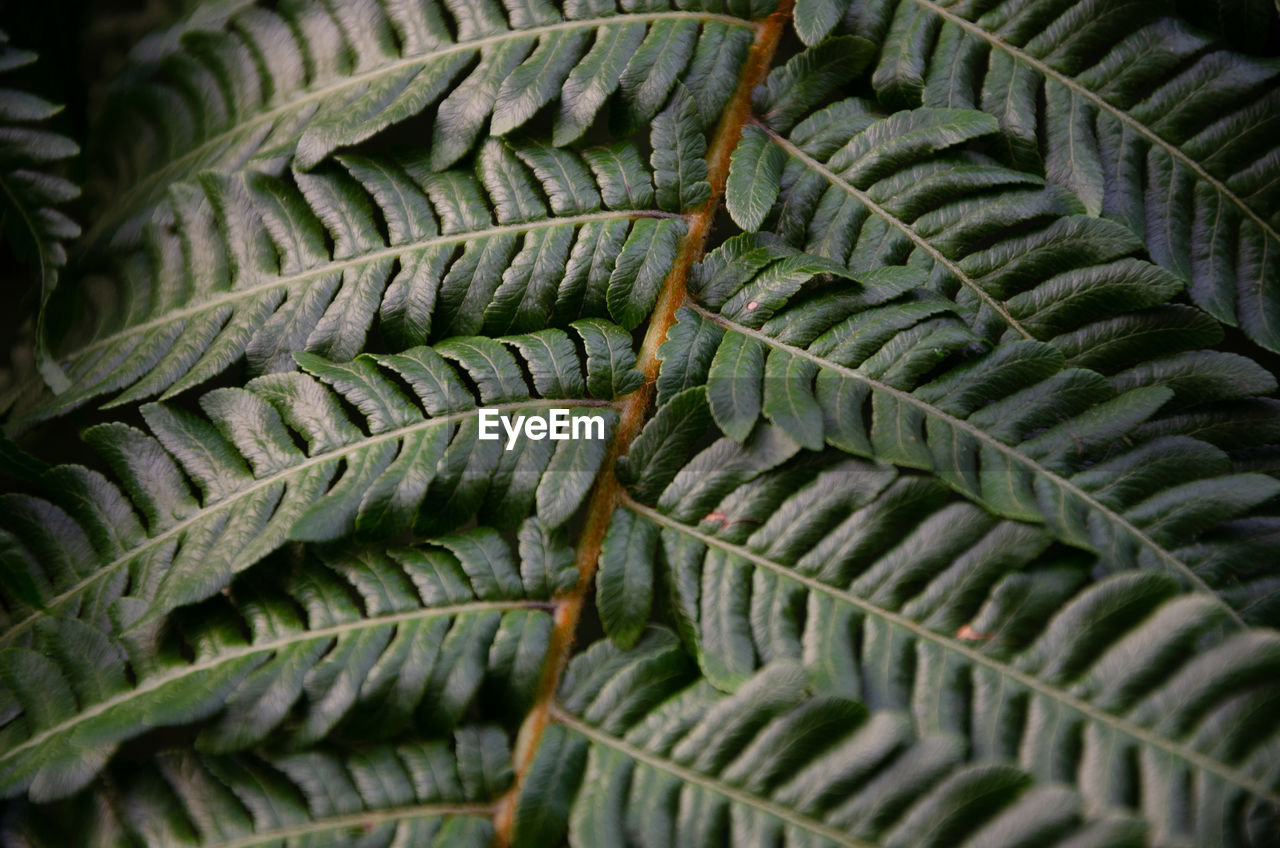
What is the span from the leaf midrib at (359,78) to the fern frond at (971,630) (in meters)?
0.61

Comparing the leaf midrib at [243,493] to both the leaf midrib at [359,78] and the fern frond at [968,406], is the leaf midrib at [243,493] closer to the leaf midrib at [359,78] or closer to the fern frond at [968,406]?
the fern frond at [968,406]

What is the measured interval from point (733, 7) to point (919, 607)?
83 centimetres

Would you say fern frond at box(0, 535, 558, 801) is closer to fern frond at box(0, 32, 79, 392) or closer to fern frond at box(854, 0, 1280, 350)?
fern frond at box(0, 32, 79, 392)

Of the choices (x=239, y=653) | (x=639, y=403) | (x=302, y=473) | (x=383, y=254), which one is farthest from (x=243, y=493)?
(x=639, y=403)

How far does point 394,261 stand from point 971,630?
80 cm

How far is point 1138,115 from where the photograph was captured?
1.05 meters

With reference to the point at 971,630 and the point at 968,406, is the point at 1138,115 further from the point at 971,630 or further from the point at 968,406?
the point at 971,630

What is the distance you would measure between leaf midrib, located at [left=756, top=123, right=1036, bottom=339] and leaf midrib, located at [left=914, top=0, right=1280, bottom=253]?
263 millimetres

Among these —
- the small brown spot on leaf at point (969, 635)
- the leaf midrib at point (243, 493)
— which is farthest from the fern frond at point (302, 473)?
the small brown spot on leaf at point (969, 635)

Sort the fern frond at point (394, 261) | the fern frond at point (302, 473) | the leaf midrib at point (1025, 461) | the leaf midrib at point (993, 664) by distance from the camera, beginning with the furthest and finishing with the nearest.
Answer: the fern frond at point (394, 261)
the fern frond at point (302, 473)
the leaf midrib at point (1025, 461)
the leaf midrib at point (993, 664)

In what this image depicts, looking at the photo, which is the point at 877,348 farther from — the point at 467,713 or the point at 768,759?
the point at 467,713

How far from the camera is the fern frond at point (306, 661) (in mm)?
859

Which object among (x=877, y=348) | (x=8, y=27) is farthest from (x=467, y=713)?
(x=8, y=27)

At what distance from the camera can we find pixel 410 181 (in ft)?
3.64
